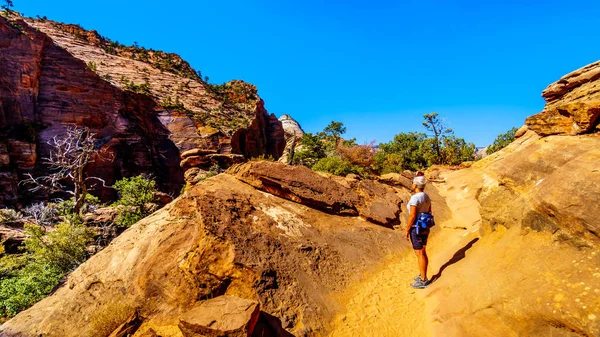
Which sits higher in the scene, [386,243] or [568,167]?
[568,167]

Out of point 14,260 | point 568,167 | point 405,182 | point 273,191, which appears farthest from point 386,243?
point 14,260

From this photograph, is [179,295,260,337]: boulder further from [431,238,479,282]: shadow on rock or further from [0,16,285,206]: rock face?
[0,16,285,206]: rock face

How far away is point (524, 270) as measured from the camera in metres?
4.44

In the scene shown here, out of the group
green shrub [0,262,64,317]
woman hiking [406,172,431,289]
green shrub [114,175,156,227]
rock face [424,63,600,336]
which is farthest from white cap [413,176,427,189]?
green shrub [114,175,156,227]

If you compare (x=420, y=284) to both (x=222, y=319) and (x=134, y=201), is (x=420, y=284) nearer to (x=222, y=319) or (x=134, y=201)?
(x=222, y=319)

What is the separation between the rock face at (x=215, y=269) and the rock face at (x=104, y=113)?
2518 cm

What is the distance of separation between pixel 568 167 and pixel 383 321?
4675 millimetres

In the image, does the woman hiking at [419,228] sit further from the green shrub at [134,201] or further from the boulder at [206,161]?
the boulder at [206,161]

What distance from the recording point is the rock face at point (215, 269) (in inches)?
204

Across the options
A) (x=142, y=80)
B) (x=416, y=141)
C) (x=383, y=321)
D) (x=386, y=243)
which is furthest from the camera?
(x=142, y=80)

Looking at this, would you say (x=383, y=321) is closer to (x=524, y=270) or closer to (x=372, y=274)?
(x=372, y=274)

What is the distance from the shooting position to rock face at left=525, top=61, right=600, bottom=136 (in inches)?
274

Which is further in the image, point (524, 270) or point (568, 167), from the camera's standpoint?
point (568, 167)

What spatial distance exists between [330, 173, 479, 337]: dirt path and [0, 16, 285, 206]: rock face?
27.1m
